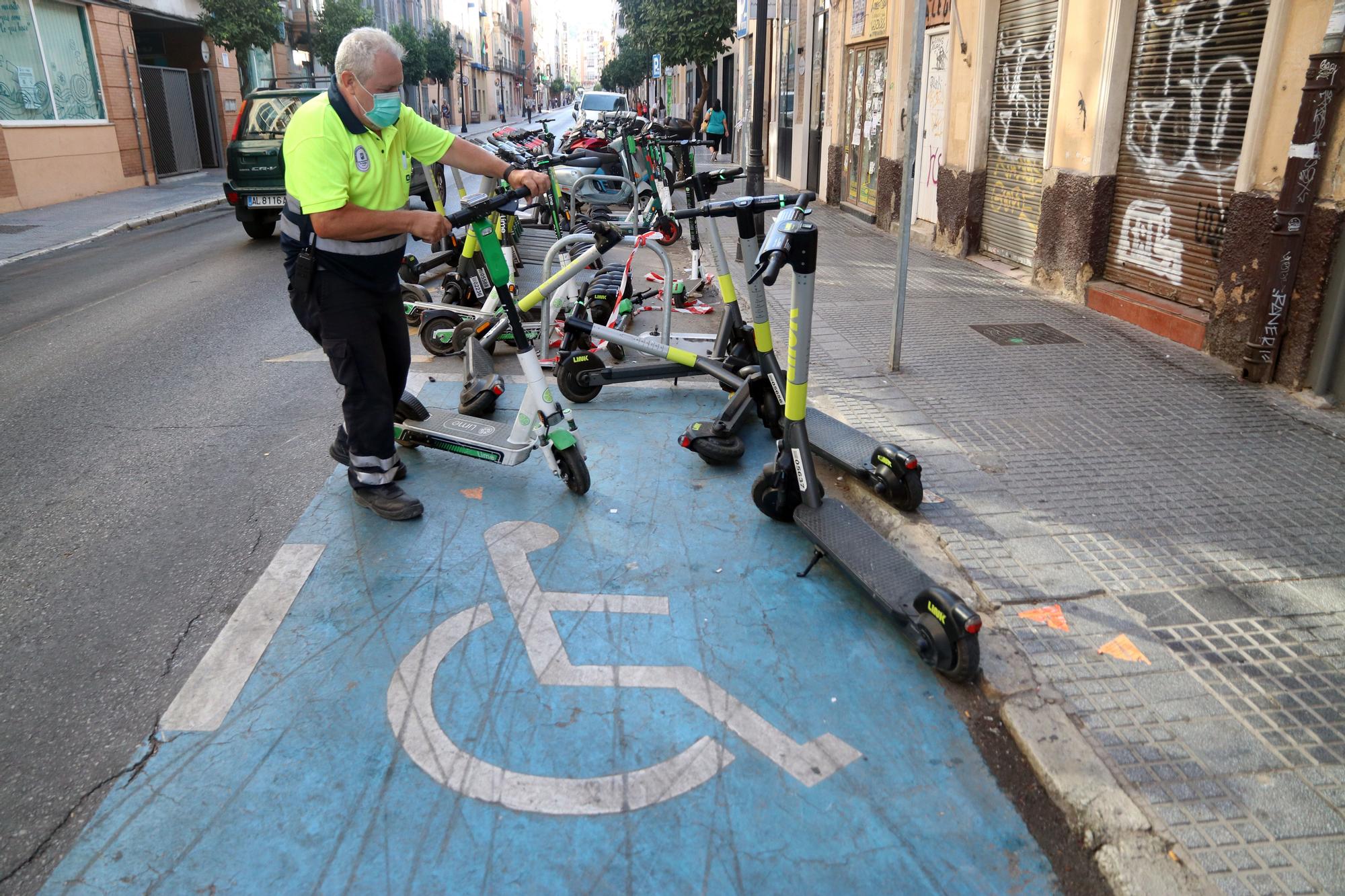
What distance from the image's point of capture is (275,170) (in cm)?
1255

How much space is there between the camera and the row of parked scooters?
3.44 metres

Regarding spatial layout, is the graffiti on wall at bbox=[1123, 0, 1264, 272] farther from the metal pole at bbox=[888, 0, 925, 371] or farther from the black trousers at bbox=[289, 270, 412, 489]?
the black trousers at bbox=[289, 270, 412, 489]

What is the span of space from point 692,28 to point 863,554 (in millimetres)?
25643

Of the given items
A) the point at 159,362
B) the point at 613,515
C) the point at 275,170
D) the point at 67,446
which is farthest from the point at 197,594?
the point at 275,170

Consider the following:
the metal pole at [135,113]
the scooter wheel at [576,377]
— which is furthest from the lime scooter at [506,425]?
the metal pole at [135,113]

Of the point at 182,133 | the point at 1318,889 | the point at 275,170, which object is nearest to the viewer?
the point at 1318,889

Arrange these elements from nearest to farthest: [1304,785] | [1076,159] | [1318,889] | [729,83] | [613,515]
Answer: [1318,889], [1304,785], [613,515], [1076,159], [729,83]

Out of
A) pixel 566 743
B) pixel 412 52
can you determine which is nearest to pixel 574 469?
pixel 566 743

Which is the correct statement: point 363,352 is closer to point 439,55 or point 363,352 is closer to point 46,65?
point 46,65

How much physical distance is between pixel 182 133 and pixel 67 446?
75.9ft

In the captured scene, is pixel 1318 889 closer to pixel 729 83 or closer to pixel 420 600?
pixel 420 600

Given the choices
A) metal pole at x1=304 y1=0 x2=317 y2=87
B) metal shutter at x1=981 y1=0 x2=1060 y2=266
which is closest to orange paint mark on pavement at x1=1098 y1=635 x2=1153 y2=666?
metal shutter at x1=981 y1=0 x2=1060 y2=266

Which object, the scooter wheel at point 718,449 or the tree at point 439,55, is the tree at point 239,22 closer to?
the scooter wheel at point 718,449

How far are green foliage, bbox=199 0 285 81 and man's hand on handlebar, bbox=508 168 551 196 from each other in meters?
23.1
